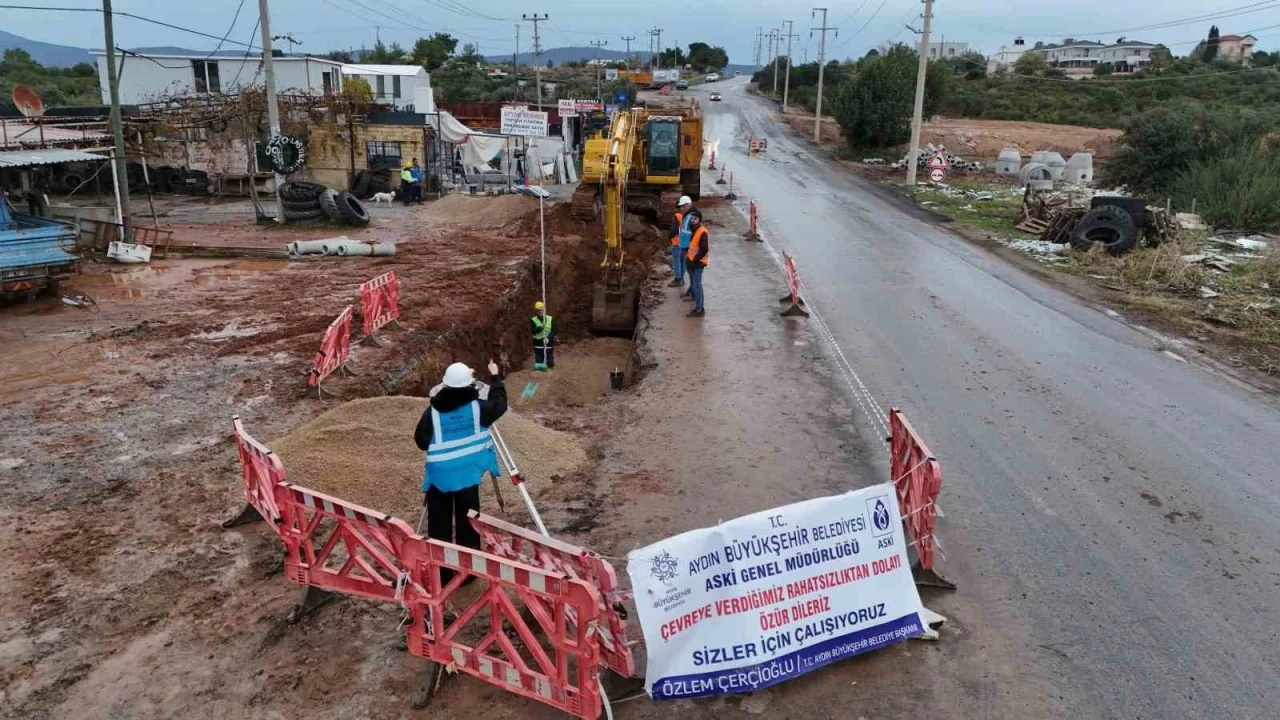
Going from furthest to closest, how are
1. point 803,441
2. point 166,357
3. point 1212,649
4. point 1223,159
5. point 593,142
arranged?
point 1223,159, point 593,142, point 166,357, point 803,441, point 1212,649

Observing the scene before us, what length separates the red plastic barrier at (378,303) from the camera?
13.3 meters

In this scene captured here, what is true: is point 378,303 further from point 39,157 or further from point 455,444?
point 39,157

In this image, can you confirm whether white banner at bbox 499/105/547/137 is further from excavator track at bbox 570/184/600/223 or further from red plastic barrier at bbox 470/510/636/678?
red plastic barrier at bbox 470/510/636/678

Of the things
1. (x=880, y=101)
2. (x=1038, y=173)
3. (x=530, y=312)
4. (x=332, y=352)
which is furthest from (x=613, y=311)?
(x=880, y=101)

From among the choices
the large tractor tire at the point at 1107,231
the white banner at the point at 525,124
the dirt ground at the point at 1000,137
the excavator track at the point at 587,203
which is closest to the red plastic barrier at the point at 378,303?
the excavator track at the point at 587,203

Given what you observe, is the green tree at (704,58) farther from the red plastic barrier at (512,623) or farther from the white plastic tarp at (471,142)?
the red plastic barrier at (512,623)

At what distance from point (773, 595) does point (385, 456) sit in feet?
14.3

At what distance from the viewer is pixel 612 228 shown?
16547 millimetres

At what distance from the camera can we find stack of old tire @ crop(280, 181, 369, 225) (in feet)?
81.0

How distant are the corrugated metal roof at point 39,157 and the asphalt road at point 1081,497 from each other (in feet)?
45.3

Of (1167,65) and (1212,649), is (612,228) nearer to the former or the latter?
(1212,649)

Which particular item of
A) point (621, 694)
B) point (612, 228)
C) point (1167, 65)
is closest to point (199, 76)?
point (612, 228)

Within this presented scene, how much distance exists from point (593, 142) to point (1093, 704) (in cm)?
1634

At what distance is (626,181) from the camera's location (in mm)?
17812
